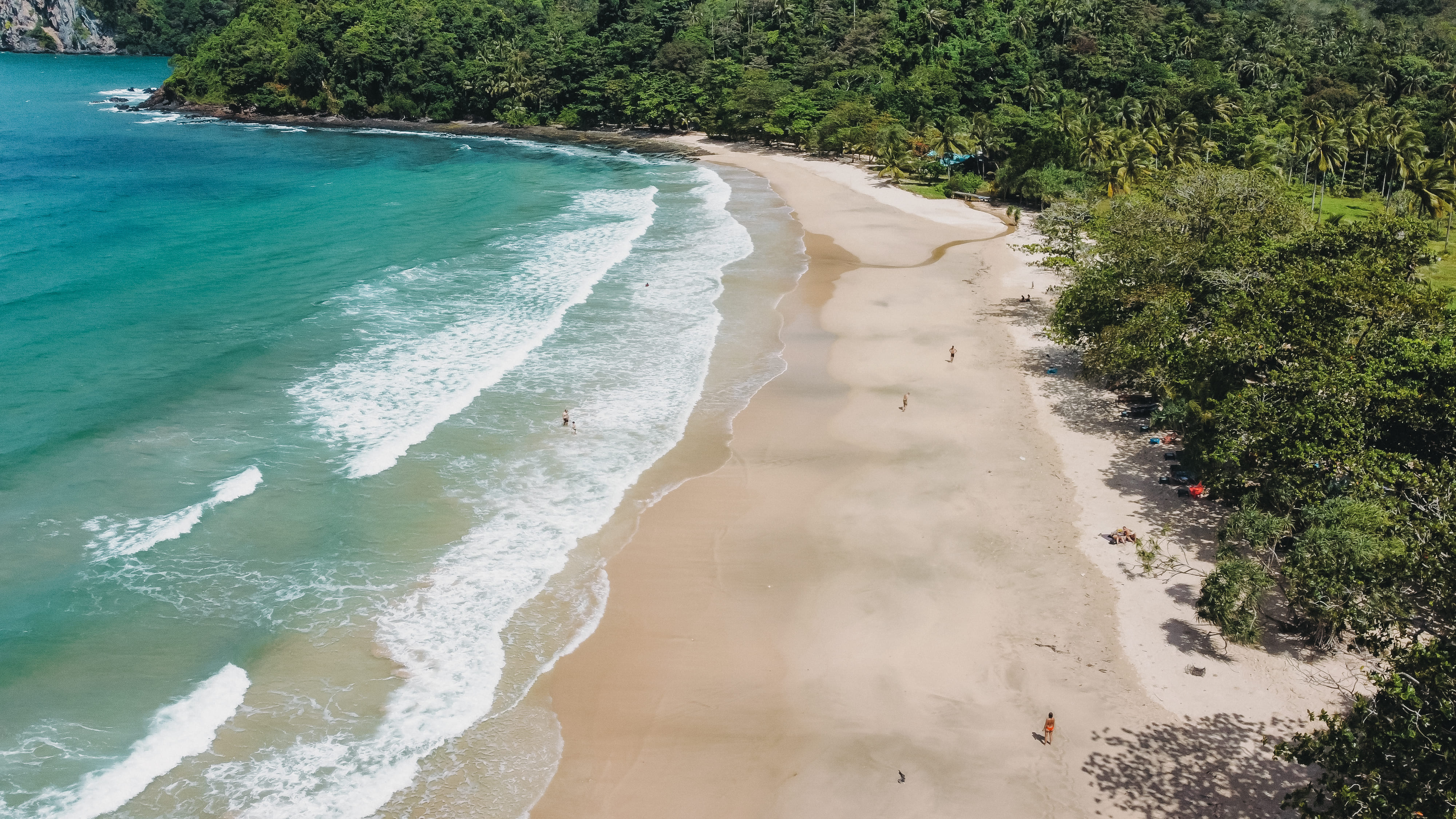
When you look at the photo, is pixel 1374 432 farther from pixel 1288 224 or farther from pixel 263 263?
pixel 263 263

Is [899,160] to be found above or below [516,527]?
above

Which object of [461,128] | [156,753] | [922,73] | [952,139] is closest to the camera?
[156,753]

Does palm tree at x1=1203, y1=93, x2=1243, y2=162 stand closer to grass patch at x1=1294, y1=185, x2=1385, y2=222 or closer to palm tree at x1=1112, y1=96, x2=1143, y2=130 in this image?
palm tree at x1=1112, y1=96, x2=1143, y2=130

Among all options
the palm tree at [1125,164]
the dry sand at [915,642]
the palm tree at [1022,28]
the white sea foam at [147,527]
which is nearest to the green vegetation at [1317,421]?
the dry sand at [915,642]

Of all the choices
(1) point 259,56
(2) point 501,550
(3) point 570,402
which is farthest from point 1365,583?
(1) point 259,56

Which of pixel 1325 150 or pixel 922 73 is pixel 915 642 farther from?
pixel 922 73

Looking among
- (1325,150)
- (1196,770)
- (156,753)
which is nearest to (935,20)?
(1325,150)
